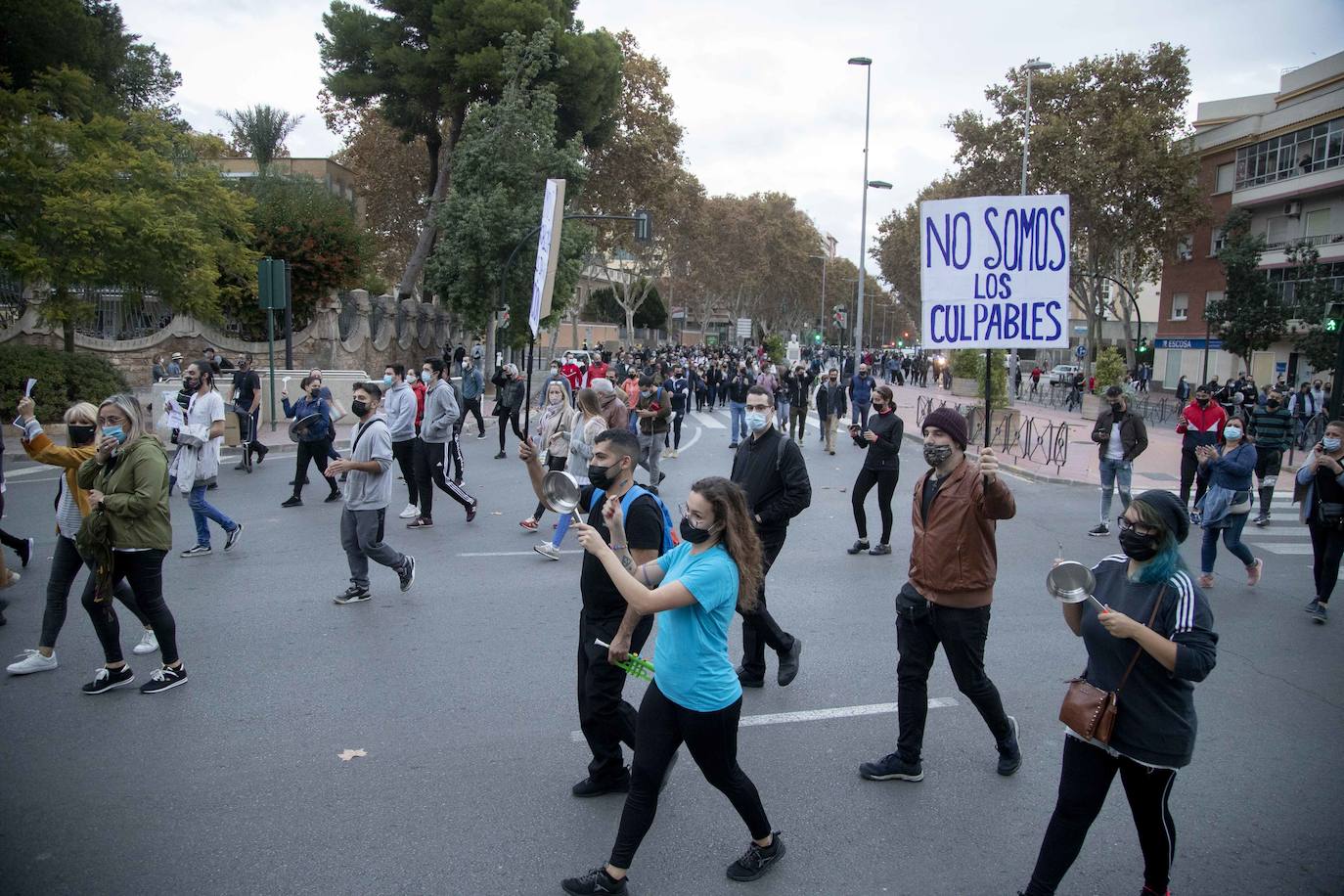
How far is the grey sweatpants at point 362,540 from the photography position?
23.0ft

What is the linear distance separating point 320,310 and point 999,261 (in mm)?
24826

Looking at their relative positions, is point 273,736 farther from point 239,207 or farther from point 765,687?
point 239,207

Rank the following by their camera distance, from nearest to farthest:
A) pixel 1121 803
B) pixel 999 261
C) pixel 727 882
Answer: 1. pixel 727 882
2. pixel 1121 803
3. pixel 999 261

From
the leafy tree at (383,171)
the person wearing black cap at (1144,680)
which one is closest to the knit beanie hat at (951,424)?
the person wearing black cap at (1144,680)

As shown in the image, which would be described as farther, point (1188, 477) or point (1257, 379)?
point (1257, 379)

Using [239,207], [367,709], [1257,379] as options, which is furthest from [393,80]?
[1257,379]

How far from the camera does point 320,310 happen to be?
26.8 m

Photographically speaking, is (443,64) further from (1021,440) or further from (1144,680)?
(1144,680)

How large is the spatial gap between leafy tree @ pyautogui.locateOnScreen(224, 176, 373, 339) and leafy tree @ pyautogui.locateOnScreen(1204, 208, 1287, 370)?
93.0 feet

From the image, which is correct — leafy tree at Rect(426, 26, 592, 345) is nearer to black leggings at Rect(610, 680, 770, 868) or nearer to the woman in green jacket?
the woman in green jacket

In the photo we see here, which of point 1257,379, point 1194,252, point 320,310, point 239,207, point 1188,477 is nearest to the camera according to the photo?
point 1188,477

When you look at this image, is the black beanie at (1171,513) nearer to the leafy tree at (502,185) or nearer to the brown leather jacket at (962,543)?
the brown leather jacket at (962,543)

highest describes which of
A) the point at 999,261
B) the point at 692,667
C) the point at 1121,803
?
the point at 999,261

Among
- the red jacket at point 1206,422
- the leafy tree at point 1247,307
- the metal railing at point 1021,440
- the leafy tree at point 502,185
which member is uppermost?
the leafy tree at point 502,185
